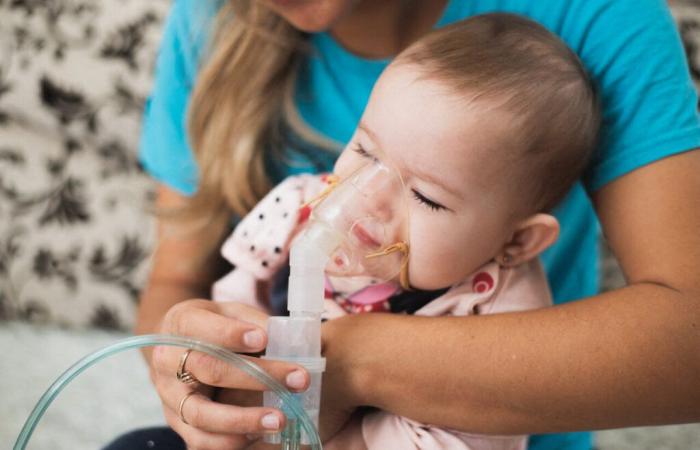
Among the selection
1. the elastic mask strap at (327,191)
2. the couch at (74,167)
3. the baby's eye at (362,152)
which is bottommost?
the couch at (74,167)

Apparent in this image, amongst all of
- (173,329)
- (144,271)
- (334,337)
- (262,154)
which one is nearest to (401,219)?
(334,337)

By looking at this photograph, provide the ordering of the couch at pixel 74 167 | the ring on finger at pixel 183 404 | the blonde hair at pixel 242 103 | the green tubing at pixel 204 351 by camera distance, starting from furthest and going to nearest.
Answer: the couch at pixel 74 167 < the blonde hair at pixel 242 103 < the ring on finger at pixel 183 404 < the green tubing at pixel 204 351

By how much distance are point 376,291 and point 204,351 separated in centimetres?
32

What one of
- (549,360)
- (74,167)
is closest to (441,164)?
(549,360)

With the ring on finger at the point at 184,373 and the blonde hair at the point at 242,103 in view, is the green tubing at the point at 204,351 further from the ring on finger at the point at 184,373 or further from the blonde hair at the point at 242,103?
the blonde hair at the point at 242,103

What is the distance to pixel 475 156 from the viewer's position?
1.01 metres

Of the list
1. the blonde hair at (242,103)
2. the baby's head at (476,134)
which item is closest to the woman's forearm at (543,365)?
the baby's head at (476,134)

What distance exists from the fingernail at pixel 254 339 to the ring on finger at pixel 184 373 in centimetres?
7

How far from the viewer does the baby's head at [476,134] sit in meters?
1.01

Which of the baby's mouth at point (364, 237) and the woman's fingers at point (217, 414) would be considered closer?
the woman's fingers at point (217, 414)

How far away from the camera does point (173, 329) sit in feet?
3.30

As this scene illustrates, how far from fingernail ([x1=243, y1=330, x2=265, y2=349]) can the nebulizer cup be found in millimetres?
22

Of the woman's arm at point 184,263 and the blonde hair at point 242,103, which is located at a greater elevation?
the blonde hair at point 242,103

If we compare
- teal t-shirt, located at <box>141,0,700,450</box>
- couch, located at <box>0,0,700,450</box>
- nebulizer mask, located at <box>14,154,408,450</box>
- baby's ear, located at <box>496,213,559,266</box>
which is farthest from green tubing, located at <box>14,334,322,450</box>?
couch, located at <box>0,0,700,450</box>
